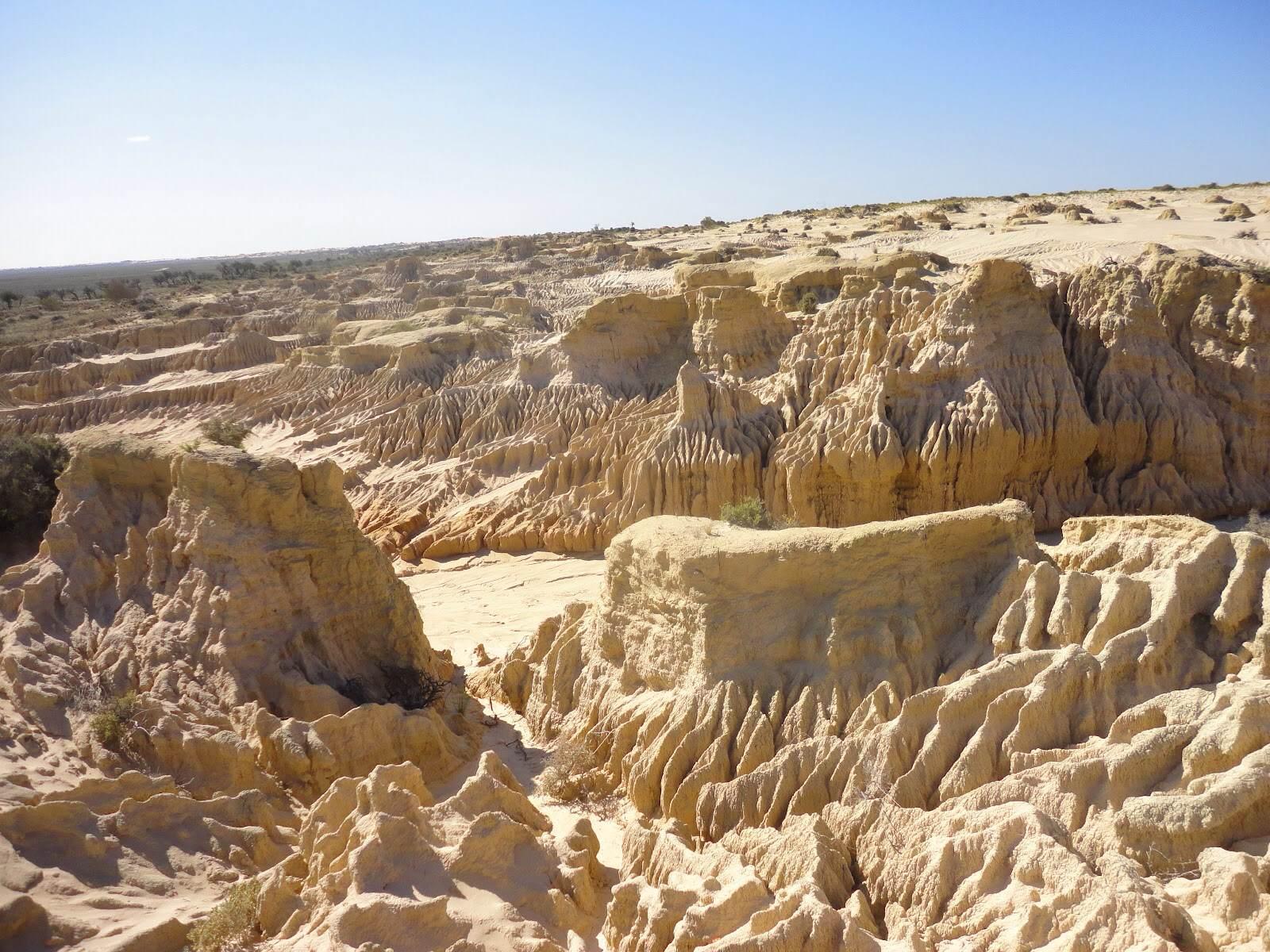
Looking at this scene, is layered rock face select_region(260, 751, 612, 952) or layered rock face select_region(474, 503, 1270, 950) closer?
layered rock face select_region(474, 503, 1270, 950)

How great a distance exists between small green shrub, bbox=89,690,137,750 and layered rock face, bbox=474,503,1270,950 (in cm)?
451

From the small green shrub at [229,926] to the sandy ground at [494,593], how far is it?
7261 millimetres

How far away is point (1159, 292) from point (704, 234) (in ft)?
→ 163

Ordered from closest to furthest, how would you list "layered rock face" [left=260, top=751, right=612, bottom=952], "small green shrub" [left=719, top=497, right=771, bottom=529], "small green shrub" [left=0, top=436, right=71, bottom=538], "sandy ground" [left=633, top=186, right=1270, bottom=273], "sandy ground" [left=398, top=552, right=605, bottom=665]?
"layered rock face" [left=260, top=751, right=612, bottom=952] < "small green shrub" [left=0, top=436, right=71, bottom=538] < "small green shrub" [left=719, top=497, right=771, bottom=529] < "sandy ground" [left=398, top=552, right=605, bottom=665] < "sandy ground" [left=633, top=186, right=1270, bottom=273]

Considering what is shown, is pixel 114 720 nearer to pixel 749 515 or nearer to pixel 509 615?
pixel 509 615

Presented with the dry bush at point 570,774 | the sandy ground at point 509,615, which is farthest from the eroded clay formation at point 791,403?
the dry bush at point 570,774

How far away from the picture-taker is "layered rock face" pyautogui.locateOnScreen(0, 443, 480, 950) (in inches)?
297

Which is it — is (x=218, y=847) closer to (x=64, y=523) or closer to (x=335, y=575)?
(x=335, y=575)

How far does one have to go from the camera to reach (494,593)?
738 inches

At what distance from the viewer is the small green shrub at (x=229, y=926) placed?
6891 mm

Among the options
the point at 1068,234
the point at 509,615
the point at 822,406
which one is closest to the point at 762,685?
the point at 509,615

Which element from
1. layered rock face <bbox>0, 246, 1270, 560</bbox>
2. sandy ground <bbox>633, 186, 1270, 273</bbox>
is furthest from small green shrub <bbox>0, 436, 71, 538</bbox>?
sandy ground <bbox>633, 186, 1270, 273</bbox>

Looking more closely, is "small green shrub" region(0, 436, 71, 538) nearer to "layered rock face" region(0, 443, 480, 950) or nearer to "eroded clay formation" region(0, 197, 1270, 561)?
"layered rock face" region(0, 443, 480, 950)

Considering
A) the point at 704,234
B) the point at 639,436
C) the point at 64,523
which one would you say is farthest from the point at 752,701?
the point at 704,234
